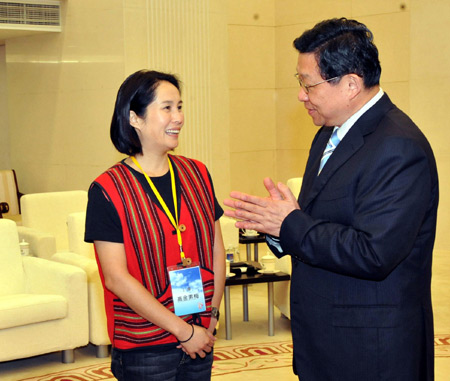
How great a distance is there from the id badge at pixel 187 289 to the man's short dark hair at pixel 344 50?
896 millimetres

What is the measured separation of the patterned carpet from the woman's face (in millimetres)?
2768

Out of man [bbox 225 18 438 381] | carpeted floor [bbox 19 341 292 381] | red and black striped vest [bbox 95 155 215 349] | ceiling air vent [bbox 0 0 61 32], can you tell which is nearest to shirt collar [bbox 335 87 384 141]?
man [bbox 225 18 438 381]

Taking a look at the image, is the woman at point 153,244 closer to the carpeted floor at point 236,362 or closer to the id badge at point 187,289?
the id badge at point 187,289

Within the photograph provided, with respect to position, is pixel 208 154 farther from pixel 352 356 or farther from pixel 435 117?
pixel 352 356

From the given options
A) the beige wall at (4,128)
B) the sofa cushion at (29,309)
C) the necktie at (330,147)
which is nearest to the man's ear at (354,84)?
the necktie at (330,147)

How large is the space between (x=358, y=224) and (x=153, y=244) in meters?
0.86

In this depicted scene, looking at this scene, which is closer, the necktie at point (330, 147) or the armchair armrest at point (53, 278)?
the necktie at point (330, 147)

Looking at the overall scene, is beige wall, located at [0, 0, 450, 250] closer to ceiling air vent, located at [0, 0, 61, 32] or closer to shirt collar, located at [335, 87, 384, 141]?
ceiling air vent, located at [0, 0, 61, 32]

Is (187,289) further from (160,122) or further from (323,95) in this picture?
(323,95)

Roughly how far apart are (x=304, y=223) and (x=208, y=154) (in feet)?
23.4

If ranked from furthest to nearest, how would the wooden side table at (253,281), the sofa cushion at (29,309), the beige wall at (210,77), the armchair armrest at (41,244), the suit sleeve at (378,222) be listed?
the beige wall at (210,77), the armchair armrest at (41,244), the wooden side table at (253,281), the sofa cushion at (29,309), the suit sleeve at (378,222)

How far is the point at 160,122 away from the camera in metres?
2.85

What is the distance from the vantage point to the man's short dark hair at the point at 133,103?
2852mm

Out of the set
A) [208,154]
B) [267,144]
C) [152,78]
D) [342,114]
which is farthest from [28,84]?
[342,114]
